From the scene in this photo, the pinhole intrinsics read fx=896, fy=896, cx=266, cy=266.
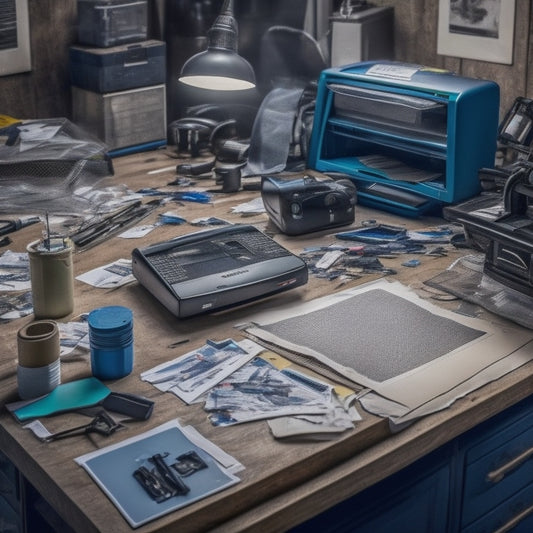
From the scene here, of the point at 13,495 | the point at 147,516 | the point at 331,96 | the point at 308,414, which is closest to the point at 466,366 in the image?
the point at 308,414

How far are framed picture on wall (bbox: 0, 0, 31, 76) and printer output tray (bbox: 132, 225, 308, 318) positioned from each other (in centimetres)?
122

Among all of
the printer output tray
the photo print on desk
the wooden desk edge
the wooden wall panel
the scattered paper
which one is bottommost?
the wooden desk edge

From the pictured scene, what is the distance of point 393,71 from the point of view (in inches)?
104

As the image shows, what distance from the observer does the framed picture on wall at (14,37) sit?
9.55ft

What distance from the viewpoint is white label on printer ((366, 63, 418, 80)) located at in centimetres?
260

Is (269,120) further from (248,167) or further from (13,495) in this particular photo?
(13,495)

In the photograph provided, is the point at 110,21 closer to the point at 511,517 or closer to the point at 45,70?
the point at 45,70

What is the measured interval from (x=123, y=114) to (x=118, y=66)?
0.54 feet

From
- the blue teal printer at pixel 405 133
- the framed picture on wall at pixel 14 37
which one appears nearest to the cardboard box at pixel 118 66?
the framed picture on wall at pixel 14 37

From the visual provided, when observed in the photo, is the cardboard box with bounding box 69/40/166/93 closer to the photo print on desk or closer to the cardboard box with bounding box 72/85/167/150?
the cardboard box with bounding box 72/85/167/150

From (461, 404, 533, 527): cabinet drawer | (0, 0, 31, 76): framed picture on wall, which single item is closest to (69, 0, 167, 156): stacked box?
(0, 0, 31, 76): framed picture on wall

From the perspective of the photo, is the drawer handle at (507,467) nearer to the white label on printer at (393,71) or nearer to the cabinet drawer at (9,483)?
the cabinet drawer at (9,483)

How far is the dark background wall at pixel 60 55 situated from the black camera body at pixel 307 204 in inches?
31.0

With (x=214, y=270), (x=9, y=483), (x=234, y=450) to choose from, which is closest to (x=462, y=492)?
(x=234, y=450)
